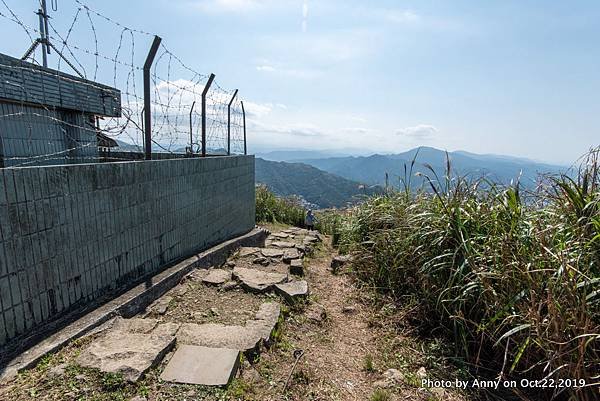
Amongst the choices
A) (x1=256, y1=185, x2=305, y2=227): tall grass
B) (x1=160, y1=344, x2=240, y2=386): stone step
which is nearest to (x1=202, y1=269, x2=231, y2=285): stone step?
(x1=160, y1=344, x2=240, y2=386): stone step

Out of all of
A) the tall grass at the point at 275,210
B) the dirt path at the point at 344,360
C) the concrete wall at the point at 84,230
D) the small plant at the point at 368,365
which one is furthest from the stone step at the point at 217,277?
the tall grass at the point at 275,210

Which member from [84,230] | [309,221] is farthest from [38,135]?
[309,221]

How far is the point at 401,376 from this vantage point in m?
2.54

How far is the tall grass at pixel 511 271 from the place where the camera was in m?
2.07

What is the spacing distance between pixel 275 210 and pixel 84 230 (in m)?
7.17

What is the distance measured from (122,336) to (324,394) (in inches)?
52.7

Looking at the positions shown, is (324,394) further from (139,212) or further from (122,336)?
(139,212)

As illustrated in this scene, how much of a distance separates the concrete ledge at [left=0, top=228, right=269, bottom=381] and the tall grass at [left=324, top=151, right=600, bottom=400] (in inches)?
82.5

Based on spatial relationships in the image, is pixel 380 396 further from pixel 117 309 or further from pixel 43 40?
pixel 43 40

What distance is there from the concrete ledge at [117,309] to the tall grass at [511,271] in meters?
2.10

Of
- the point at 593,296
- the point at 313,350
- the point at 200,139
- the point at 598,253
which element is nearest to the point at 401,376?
the point at 313,350

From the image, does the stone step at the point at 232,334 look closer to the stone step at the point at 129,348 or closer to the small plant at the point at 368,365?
the stone step at the point at 129,348

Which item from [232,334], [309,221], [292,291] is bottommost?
[309,221]

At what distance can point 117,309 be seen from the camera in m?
2.66
